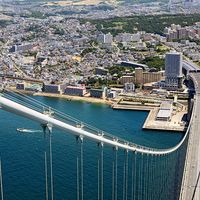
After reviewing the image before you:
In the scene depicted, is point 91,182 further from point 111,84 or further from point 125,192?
point 111,84

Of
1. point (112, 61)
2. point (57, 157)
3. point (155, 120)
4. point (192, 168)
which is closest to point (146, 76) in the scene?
point (112, 61)

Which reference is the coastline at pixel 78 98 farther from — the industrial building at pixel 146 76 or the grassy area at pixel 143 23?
the grassy area at pixel 143 23

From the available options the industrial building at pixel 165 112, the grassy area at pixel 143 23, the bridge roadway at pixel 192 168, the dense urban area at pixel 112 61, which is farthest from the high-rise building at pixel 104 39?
the bridge roadway at pixel 192 168

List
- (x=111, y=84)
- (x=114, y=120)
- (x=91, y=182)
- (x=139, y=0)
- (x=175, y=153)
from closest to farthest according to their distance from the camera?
(x=91, y=182) < (x=175, y=153) < (x=114, y=120) < (x=111, y=84) < (x=139, y=0)

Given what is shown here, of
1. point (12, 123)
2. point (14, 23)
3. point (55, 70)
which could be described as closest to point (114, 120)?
point (12, 123)

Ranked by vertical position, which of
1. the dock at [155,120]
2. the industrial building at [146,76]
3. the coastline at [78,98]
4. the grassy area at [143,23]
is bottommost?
the dock at [155,120]

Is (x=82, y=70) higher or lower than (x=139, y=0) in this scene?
lower

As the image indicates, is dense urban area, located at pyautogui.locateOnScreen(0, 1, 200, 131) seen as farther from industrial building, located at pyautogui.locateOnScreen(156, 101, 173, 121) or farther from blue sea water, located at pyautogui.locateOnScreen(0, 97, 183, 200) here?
blue sea water, located at pyautogui.locateOnScreen(0, 97, 183, 200)

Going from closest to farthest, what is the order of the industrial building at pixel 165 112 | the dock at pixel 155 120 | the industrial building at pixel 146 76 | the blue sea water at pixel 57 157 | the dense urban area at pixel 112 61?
the blue sea water at pixel 57 157 → the dock at pixel 155 120 → the industrial building at pixel 165 112 → the dense urban area at pixel 112 61 → the industrial building at pixel 146 76
